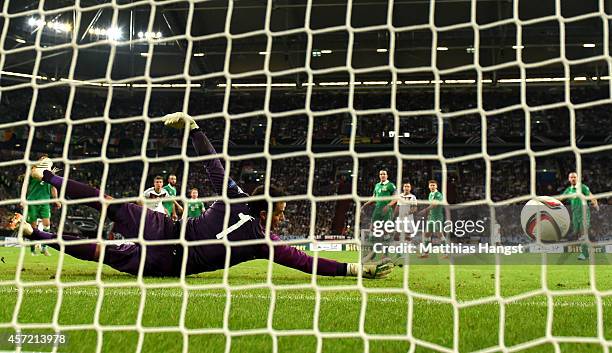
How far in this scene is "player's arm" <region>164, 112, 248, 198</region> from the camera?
3.99m

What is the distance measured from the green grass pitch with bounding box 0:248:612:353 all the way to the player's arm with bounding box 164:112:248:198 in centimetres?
84

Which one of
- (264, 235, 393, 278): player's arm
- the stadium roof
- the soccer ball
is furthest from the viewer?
the stadium roof

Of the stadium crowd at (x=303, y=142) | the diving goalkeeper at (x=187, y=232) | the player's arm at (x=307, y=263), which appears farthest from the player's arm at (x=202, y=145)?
the stadium crowd at (x=303, y=142)

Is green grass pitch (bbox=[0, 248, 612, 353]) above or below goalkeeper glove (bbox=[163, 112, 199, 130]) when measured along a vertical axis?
below

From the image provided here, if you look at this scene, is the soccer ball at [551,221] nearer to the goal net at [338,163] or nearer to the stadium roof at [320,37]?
the goal net at [338,163]

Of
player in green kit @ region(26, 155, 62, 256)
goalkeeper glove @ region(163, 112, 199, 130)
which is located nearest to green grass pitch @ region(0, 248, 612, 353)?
goalkeeper glove @ region(163, 112, 199, 130)

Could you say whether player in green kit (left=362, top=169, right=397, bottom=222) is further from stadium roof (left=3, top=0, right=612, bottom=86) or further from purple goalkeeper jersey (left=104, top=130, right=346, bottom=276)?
stadium roof (left=3, top=0, right=612, bottom=86)

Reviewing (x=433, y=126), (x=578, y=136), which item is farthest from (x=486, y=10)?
(x=578, y=136)

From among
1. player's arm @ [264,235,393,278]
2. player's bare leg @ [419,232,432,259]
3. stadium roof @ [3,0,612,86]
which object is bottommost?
→ player's bare leg @ [419,232,432,259]

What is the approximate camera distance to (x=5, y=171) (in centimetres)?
1994

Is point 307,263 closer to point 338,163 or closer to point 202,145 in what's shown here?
point 202,145

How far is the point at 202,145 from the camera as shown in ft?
14.2

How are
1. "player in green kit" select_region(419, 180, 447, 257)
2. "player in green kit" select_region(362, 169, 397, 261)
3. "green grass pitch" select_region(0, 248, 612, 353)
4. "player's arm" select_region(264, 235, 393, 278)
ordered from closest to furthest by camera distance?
"green grass pitch" select_region(0, 248, 612, 353)
"player's arm" select_region(264, 235, 393, 278)
"player in green kit" select_region(362, 169, 397, 261)
"player in green kit" select_region(419, 180, 447, 257)

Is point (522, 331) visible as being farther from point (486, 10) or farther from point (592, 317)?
point (486, 10)
